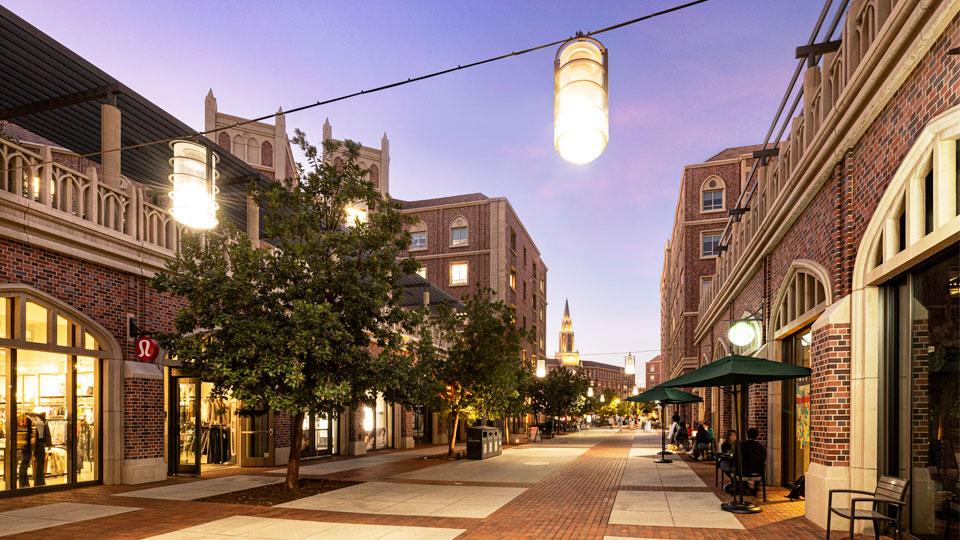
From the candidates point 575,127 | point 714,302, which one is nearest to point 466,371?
point 714,302

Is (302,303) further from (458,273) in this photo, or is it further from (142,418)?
(458,273)

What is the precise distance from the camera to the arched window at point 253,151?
50469 mm

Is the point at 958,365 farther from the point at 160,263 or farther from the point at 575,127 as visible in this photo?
the point at 160,263

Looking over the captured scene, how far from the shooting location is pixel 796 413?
1242 cm

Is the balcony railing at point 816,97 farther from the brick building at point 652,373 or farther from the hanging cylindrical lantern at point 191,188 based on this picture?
the brick building at point 652,373

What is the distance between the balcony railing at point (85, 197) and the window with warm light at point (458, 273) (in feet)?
112

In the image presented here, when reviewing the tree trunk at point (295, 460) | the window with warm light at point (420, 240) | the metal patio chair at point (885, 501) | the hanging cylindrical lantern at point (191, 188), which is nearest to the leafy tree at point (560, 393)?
the window with warm light at point (420, 240)

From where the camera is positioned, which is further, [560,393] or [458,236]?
[458,236]

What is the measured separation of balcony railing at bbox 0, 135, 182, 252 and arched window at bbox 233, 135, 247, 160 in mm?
37540

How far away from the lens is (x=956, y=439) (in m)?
6.52

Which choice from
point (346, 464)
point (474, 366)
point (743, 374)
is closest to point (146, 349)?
point (346, 464)

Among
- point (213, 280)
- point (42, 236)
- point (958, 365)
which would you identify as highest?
point (42, 236)

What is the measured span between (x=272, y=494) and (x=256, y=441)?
6355mm

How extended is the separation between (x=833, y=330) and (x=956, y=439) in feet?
7.66
